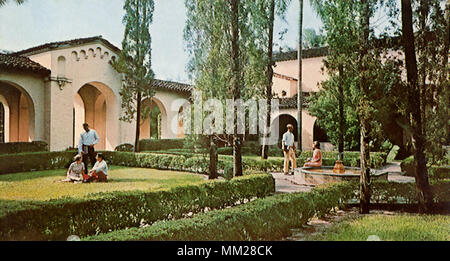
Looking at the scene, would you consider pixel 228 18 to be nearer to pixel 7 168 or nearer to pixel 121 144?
pixel 121 144

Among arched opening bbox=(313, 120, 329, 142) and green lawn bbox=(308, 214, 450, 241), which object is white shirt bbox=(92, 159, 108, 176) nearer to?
green lawn bbox=(308, 214, 450, 241)

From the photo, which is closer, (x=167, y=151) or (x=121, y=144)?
(x=121, y=144)

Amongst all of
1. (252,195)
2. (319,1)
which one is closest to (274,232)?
(252,195)

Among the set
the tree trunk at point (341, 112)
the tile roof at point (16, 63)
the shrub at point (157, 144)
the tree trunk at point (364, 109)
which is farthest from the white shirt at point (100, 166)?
the tree trunk at point (364, 109)

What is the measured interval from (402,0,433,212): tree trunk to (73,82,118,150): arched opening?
4.86m

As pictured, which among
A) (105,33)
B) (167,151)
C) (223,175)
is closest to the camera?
(105,33)

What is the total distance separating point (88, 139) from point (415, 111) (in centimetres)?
546

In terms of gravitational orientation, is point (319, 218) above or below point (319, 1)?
below

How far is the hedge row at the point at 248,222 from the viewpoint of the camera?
8.97 feet

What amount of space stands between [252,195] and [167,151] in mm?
4600

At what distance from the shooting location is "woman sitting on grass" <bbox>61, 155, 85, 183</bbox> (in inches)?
213

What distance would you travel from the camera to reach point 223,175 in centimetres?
715

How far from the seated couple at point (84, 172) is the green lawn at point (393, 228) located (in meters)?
4.38

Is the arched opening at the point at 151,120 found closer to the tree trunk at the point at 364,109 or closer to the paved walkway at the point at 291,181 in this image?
the paved walkway at the point at 291,181
